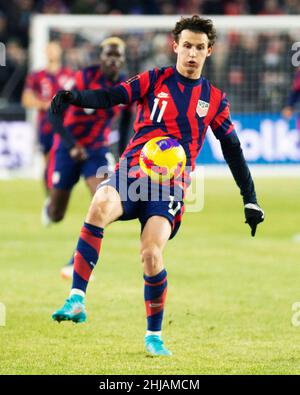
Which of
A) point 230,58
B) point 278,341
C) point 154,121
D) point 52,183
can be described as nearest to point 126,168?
point 154,121

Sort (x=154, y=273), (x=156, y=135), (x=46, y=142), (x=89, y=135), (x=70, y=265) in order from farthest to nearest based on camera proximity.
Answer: (x=46, y=142) < (x=89, y=135) < (x=70, y=265) < (x=156, y=135) < (x=154, y=273)

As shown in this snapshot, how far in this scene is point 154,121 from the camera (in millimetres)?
7070

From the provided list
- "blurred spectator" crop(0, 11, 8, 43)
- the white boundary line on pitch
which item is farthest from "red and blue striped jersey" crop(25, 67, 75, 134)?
"blurred spectator" crop(0, 11, 8, 43)

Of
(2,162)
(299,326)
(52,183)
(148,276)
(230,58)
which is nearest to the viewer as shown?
(148,276)

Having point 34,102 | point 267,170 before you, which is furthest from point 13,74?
point 34,102

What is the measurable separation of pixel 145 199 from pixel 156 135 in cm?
44

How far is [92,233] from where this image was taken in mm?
6828

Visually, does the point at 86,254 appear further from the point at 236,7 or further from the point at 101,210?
the point at 236,7

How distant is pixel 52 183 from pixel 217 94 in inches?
166

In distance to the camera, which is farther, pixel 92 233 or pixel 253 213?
pixel 253 213

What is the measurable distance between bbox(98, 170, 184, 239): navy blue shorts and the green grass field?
0.91m

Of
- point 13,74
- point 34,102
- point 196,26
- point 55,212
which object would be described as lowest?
point 55,212

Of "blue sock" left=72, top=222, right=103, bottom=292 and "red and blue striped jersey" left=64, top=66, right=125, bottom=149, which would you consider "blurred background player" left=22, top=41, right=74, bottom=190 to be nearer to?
"red and blue striped jersey" left=64, top=66, right=125, bottom=149
